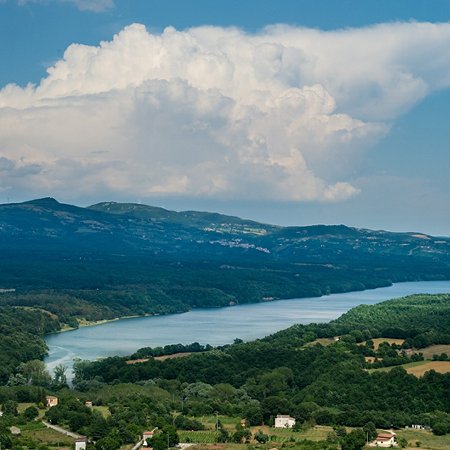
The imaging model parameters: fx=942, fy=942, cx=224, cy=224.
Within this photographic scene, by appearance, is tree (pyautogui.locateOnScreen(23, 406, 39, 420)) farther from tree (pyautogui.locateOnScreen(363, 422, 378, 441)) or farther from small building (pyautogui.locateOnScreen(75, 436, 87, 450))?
tree (pyautogui.locateOnScreen(363, 422, 378, 441))

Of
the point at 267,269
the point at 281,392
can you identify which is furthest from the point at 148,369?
the point at 267,269

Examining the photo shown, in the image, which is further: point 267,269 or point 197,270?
point 267,269

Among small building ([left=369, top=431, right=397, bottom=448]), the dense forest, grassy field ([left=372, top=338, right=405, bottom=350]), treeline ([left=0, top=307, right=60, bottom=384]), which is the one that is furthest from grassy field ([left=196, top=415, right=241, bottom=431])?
grassy field ([left=372, top=338, right=405, bottom=350])

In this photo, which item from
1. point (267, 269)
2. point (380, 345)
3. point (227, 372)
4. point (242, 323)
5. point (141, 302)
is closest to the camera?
point (227, 372)

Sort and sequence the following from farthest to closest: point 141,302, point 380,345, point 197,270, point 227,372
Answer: point 197,270 < point 141,302 < point 380,345 < point 227,372

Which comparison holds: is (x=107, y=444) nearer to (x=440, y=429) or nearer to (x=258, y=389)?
(x=440, y=429)

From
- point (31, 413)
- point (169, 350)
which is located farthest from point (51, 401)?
point (169, 350)

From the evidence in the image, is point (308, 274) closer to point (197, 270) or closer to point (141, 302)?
point (197, 270)
